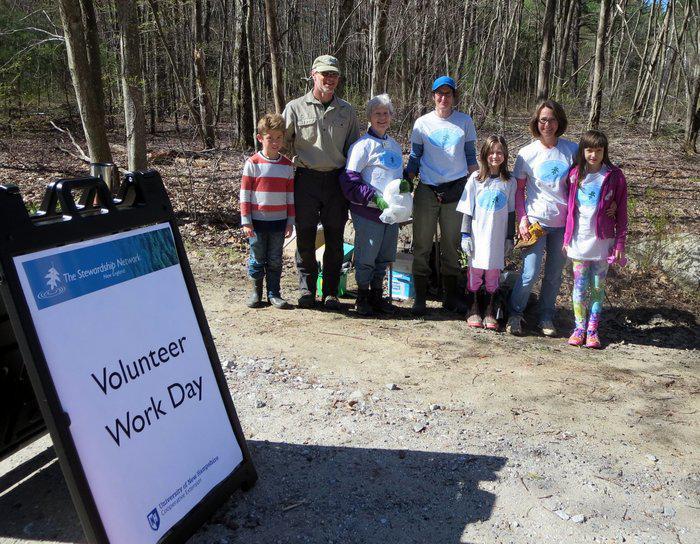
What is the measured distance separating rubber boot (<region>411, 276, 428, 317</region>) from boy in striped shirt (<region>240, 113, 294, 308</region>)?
1.35 metres

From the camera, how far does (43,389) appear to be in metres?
1.91

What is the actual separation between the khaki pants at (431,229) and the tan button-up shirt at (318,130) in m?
0.82

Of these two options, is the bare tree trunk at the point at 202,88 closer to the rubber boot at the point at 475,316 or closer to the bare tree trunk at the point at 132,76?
the bare tree trunk at the point at 132,76

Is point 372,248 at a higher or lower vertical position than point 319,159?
lower

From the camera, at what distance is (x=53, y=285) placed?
1.99 meters

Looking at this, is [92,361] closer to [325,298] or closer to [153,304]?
[153,304]

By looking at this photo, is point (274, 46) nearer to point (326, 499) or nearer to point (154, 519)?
point (326, 499)

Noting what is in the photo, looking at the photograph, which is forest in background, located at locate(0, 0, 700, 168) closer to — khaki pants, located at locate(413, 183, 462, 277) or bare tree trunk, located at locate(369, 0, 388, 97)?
bare tree trunk, located at locate(369, 0, 388, 97)

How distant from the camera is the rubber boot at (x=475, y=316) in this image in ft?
17.4

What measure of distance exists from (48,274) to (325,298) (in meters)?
3.75

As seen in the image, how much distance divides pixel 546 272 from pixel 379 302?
1.55 meters

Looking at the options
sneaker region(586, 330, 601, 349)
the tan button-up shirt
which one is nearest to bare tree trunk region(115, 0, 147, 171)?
the tan button-up shirt

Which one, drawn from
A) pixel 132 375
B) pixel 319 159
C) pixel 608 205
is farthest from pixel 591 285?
pixel 132 375

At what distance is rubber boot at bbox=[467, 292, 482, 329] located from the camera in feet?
17.4
